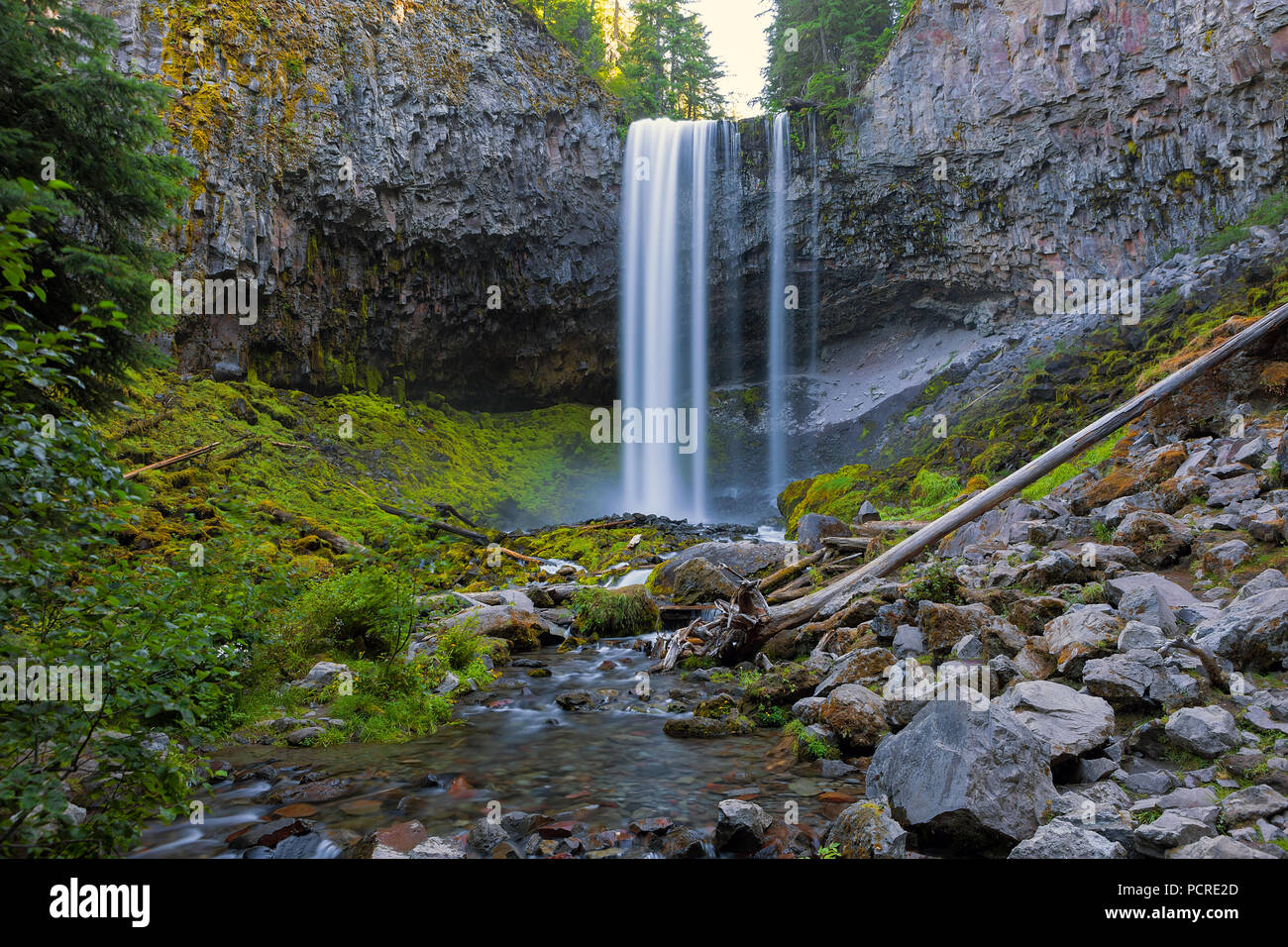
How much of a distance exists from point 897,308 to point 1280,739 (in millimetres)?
28991

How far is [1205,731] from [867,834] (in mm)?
2052

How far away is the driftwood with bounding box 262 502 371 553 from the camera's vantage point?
14.2 m

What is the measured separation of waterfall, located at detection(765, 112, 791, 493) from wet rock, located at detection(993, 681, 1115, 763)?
2583cm

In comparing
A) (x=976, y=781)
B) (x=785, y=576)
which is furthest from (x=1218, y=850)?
(x=785, y=576)

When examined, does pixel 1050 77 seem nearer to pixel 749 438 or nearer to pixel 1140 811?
pixel 749 438

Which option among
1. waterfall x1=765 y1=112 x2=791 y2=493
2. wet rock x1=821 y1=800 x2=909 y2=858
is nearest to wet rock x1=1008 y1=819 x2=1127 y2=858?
wet rock x1=821 y1=800 x2=909 y2=858

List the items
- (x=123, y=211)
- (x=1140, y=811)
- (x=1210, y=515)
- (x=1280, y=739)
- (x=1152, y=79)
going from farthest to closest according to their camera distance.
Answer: (x=1152, y=79) < (x=123, y=211) < (x=1210, y=515) < (x=1280, y=739) < (x=1140, y=811)

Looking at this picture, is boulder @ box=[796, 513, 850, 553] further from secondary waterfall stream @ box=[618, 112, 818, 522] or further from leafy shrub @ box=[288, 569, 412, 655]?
secondary waterfall stream @ box=[618, 112, 818, 522]

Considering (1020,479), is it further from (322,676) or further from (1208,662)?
(322,676)

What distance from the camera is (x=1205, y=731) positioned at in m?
3.63

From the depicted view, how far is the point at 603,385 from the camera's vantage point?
107 ft

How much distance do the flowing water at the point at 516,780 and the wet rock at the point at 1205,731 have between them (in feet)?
5.99
